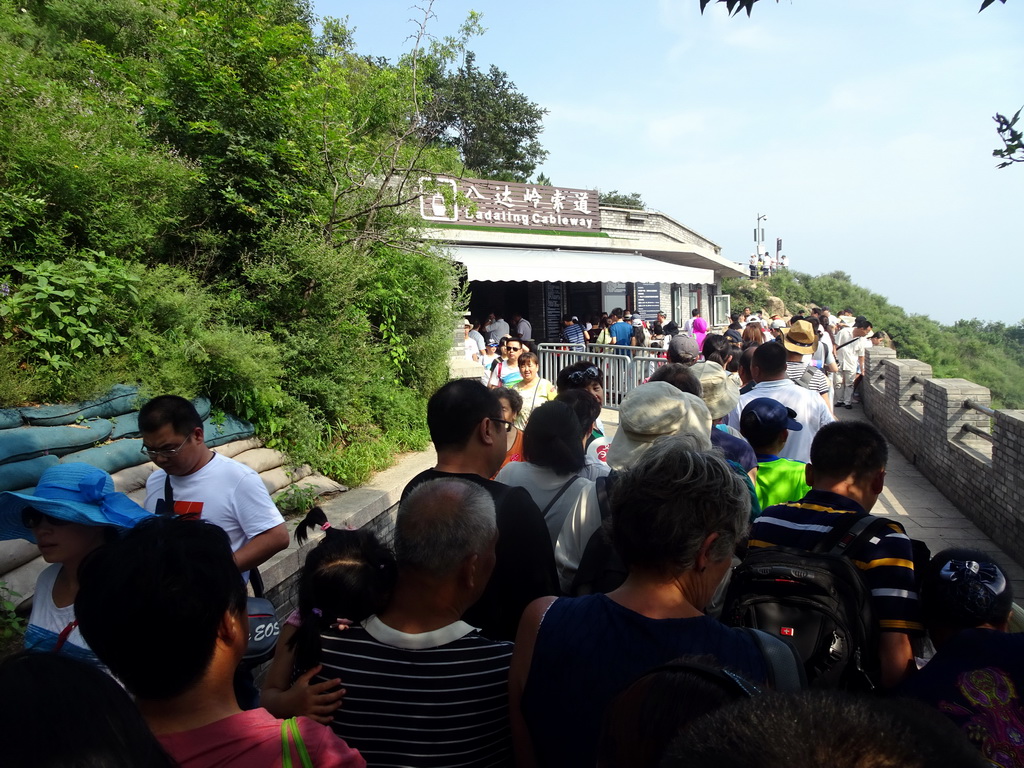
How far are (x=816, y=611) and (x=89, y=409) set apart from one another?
4.67 meters

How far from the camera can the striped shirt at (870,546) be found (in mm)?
1979

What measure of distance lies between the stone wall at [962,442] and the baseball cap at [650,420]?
14.0 feet

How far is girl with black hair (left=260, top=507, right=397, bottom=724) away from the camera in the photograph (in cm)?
184

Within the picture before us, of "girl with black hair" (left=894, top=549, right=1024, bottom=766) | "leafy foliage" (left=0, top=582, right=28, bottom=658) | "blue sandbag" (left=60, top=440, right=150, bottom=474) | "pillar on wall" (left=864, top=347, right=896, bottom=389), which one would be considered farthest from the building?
"girl with black hair" (left=894, top=549, right=1024, bottom=766)

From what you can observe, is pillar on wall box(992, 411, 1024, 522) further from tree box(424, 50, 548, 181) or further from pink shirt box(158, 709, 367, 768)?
tree box(424, 50, 548, 181)

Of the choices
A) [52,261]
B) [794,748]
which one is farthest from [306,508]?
[794,748]

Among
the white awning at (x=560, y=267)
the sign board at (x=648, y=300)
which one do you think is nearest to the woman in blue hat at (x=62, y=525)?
the white awning at (x=560, y=267)

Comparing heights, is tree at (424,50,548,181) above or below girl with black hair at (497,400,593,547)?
above

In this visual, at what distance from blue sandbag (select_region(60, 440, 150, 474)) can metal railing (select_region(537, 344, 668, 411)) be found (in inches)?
263

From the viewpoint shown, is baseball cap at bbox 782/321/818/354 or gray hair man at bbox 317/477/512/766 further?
baseball cap at bbox 782/321/818/354

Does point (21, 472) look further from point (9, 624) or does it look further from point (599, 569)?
point (599, 569)

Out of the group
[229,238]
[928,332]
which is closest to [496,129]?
[928,332]

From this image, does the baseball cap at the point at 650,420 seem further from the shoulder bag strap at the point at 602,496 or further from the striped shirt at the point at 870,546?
the striped shirt at the point at 870,546

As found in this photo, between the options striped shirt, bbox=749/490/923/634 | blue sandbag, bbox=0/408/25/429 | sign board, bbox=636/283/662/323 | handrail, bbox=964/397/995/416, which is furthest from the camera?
sign board, bbox=636/283/662/323
